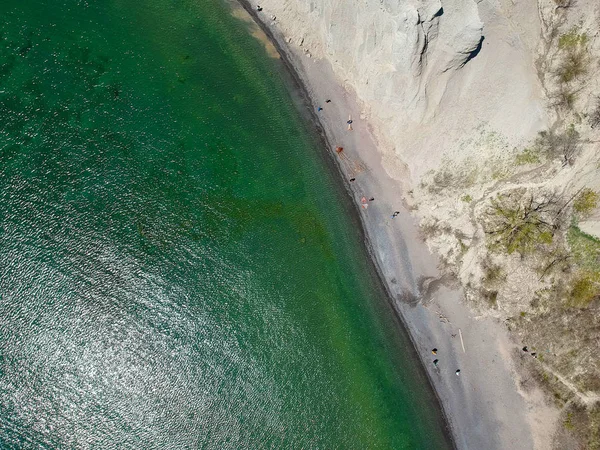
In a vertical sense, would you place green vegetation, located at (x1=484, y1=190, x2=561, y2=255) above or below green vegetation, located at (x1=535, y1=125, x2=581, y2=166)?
below

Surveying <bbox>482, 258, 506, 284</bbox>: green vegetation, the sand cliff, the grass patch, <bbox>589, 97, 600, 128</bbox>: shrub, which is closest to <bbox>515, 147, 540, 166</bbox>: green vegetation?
the sand cliff

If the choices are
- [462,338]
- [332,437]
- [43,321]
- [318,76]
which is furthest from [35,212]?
[462,338]

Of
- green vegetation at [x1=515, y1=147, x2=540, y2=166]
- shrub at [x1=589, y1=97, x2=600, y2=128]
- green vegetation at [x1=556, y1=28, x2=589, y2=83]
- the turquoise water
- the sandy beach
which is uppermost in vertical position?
green vegetation at [x1=556, y1=28, x2=589, y2=83]

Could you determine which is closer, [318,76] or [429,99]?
[429,99]

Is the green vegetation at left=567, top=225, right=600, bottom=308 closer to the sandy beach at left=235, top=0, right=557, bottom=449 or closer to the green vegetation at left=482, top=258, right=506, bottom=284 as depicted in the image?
the green vegetation at left=482, top=258, right=506, bottom=284

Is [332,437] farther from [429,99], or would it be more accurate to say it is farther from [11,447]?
[429,99]

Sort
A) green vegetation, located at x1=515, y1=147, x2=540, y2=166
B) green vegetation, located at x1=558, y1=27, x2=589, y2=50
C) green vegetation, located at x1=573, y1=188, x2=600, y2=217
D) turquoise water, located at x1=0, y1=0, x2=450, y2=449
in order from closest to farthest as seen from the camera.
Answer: green vegetation, located at x1=558, y1=27, x2=589, y2=50 < green vegetation, located at x1=573, y1=188, x2=600, y2=217 < green vegetation, located at x1=515, y1=147, x2=540, y2=166 < turquoise water, located at x1=0, y1=0, x2=450, y2=449
